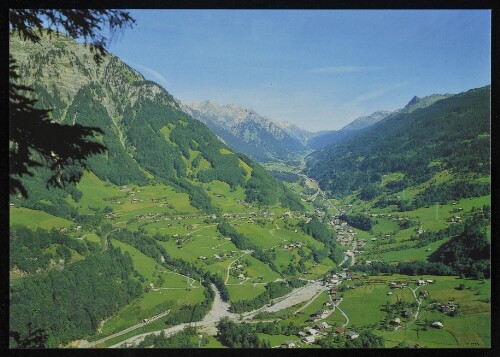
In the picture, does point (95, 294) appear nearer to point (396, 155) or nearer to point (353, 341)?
point (353, 341)

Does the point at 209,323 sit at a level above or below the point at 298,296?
above

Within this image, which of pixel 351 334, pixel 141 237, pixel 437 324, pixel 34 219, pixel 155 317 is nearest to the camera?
pixel 437 324

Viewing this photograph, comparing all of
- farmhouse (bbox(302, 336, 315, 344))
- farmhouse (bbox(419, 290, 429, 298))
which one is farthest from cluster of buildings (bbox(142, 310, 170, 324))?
farmhouse (bbox(419, 290, 429, 298))

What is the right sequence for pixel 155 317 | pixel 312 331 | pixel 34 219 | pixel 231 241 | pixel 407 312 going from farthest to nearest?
pixel 231 241 → pixel 34 219 → pixel 155 317 → pixel 407 312 → pixel 312 331

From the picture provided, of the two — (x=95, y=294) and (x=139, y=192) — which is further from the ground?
(x=139, y=192)

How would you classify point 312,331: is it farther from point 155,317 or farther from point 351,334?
point 155,317

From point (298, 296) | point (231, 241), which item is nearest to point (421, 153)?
point (231, 241)
